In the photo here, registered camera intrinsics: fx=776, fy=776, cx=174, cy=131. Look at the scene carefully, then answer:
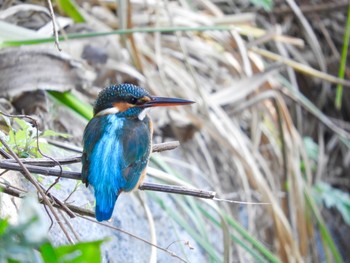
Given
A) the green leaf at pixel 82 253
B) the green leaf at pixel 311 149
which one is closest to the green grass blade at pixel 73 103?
the green leaf at pixel 82 253

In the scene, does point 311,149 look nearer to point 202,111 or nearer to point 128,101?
point 202,111

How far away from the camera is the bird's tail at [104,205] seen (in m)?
1.47

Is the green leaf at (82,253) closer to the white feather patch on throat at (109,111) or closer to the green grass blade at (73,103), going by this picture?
the white feather patch on throat at (109,111)

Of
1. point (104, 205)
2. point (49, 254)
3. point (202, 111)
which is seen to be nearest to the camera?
point (49, 254)

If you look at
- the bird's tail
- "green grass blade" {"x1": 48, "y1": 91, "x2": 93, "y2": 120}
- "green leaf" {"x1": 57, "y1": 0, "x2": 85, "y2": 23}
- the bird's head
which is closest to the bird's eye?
the bird's head

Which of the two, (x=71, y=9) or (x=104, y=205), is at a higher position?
(x=71, y=9)

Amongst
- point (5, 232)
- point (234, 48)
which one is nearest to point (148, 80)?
point (234, 48)

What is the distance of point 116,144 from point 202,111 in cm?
151

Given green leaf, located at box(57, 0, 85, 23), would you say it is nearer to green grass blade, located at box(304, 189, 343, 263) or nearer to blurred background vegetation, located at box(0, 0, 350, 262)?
blurred background vegetation, located at box(0, 0, 350, 262)

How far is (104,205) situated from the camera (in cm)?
148

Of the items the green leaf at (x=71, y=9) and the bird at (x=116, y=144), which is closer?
the bird at (x=116, y=144)

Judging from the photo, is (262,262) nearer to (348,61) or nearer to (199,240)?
(199,240)

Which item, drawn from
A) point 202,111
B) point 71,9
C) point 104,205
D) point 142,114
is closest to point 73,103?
point 71,9

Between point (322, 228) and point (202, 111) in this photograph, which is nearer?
point (202, 111)
